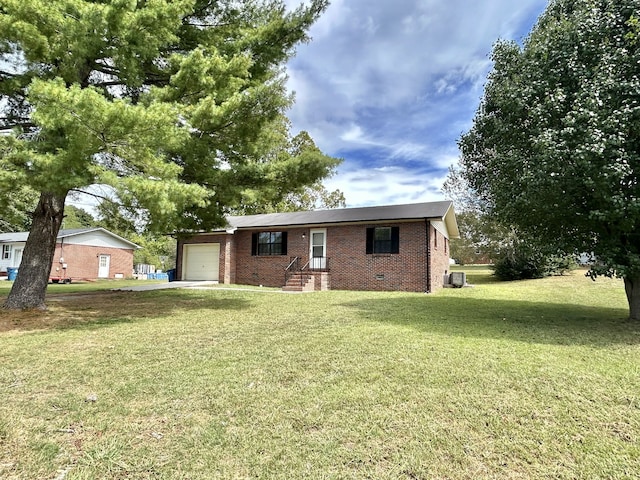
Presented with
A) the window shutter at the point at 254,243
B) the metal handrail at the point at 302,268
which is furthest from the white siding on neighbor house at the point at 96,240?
the metal handrail at the point at 302,268

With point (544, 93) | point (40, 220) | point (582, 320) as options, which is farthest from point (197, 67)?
point (582, 320)

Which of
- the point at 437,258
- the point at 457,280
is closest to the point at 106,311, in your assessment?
the point at 437,258

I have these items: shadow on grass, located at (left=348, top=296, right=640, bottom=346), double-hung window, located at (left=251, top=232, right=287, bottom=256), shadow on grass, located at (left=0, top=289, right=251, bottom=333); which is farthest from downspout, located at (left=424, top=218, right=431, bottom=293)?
shadow on grass, located at (left=0, top=289, right=251, bottom=333)

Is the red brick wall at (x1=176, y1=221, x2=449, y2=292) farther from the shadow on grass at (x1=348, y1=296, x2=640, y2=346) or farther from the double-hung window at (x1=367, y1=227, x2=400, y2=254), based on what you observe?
the shadow on grass at (x1=348, y1=296, x2=640, y2=346)

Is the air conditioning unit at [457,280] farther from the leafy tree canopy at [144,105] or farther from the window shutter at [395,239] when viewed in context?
the leafy tree canopy at [144,105]

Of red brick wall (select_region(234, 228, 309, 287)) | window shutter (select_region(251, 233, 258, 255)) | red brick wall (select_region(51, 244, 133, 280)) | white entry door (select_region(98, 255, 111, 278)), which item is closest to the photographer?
red brick wall (select_region(234, 228, 309, 287))

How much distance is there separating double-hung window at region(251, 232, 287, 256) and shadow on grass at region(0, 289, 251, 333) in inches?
232

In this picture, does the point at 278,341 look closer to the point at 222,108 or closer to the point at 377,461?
the point at 377,461

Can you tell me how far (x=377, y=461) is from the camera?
256cm

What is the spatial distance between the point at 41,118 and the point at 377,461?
262 inches

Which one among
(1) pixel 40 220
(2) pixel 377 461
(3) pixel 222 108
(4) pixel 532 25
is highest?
(4) pixel 532 25

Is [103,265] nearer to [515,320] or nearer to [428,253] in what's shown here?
[428,253]

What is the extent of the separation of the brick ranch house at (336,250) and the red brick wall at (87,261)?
12109 mm

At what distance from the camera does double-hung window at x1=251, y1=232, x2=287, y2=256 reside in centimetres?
1827
